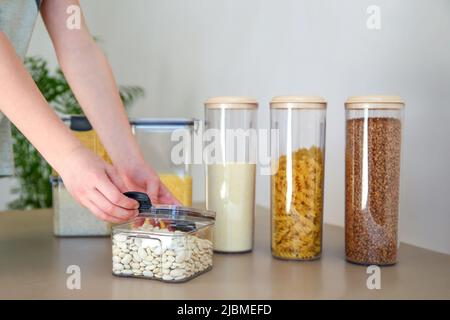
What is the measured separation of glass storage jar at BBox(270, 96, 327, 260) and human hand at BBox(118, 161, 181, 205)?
0.18 m

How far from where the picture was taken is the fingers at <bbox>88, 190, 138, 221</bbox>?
0.78m

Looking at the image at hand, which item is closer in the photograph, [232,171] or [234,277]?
[234,277]

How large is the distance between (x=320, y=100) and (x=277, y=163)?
120 mm

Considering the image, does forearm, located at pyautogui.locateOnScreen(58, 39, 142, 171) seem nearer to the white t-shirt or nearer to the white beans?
the white t-shirt

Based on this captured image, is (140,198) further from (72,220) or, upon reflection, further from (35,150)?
(35,150)

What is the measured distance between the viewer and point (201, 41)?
1.98m

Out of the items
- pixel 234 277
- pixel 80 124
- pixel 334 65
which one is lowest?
pixel 234 277

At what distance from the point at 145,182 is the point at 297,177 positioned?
25 cm

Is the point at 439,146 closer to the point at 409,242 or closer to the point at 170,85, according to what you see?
the point at 409,242

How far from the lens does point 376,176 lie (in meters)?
0.91

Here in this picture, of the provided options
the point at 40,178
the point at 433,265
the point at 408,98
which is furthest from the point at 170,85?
the point at 433,265

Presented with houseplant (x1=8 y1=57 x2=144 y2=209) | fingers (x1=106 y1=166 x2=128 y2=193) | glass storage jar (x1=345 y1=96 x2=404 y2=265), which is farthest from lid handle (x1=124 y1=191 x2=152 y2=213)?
houseplant (x1=8 y1=57 x2=144 y2=209)

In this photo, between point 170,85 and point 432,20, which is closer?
point 432,20

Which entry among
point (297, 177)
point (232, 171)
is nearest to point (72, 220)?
point (232, 171)
